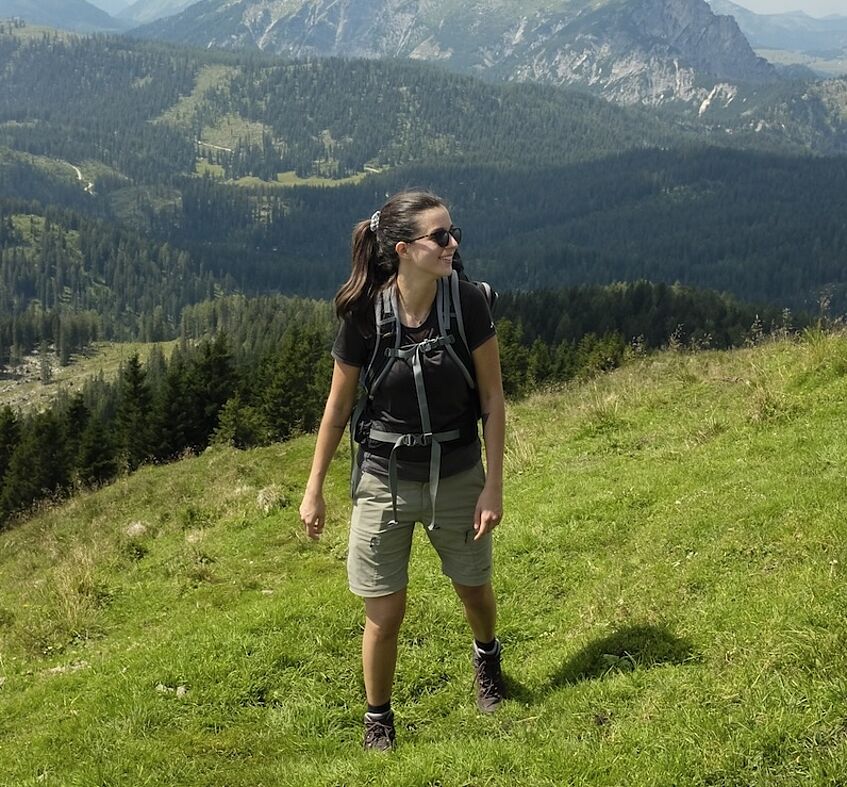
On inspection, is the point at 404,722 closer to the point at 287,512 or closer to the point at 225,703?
the point at 225,703

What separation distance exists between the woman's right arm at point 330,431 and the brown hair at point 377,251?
0.36m

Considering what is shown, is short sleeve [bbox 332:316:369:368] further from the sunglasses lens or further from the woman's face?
the sunglasses lens

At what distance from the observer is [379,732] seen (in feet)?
17.9

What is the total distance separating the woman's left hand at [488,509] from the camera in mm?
4961

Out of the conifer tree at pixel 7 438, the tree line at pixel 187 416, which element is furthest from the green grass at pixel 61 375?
the tree line at pixel 187 416

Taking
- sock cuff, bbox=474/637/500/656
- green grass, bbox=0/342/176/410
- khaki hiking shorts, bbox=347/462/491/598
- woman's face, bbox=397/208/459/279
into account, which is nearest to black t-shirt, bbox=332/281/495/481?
khaki hiking shorts, bbox=347/462/491/598

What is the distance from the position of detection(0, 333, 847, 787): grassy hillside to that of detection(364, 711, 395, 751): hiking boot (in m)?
0.20

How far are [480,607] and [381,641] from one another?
770 millimetres

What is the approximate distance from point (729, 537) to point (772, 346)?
10155mm

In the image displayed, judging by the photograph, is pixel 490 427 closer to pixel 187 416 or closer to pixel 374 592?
pixel 374 592

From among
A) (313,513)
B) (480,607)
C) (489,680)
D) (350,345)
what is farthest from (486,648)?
(350,345)

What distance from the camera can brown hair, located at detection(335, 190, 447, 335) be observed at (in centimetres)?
483

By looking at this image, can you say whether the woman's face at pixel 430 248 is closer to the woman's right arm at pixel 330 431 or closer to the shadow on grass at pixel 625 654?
the woman's right arm at pixel 330 431

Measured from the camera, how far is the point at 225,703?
6531 millimetres
